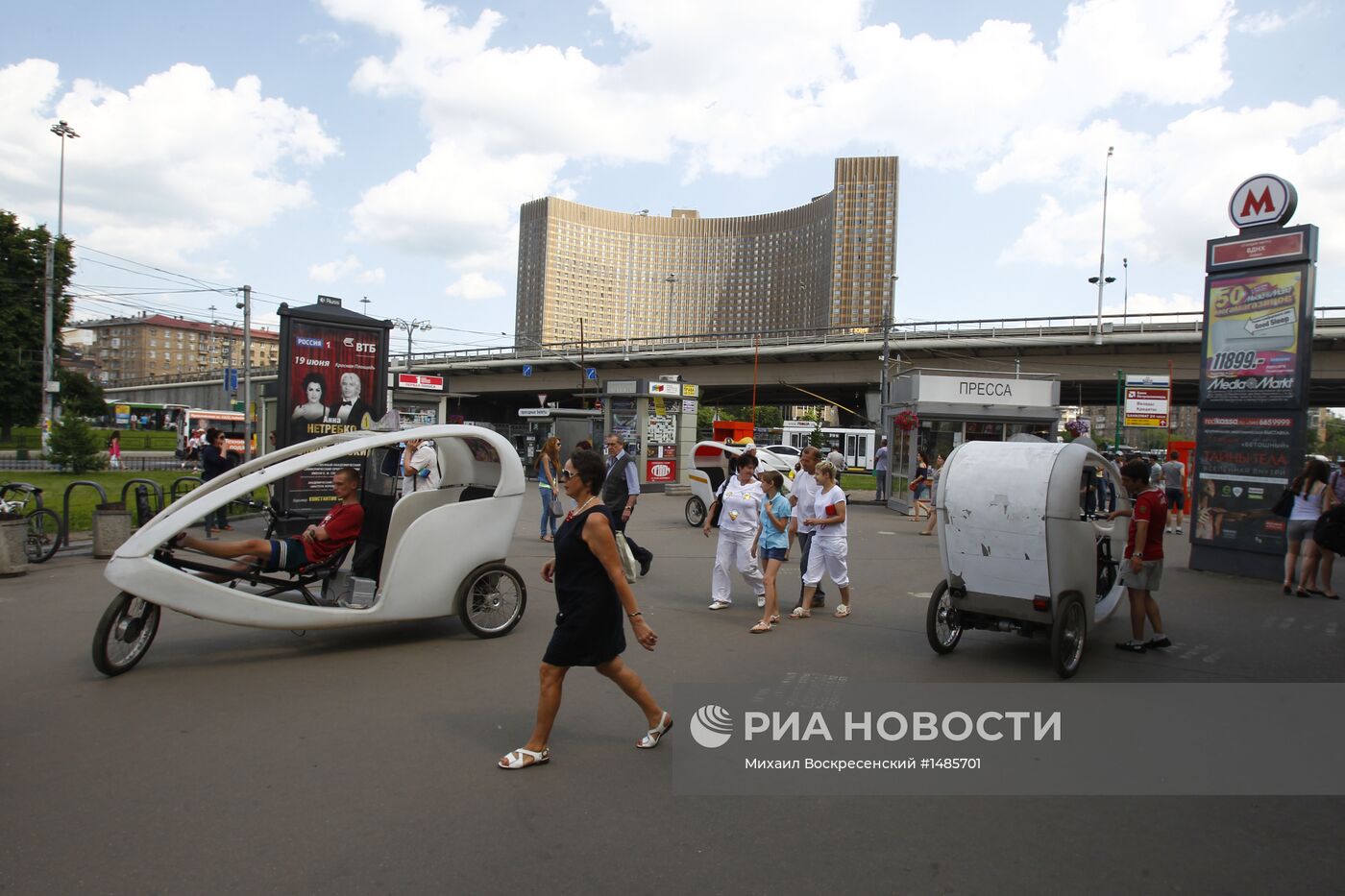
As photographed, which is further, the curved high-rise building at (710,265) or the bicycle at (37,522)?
the curved high-rise building at (710,265)

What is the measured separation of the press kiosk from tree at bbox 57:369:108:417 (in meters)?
38.1

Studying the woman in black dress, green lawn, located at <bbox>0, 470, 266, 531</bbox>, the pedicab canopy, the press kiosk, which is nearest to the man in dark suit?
green lawn, located at <bbox>0, 470, 266, 531</bbox>

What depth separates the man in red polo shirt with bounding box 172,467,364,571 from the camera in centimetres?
648

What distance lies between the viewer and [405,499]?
754 cm

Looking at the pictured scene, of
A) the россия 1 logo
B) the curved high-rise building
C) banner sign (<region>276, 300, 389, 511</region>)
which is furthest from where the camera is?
the curved high-rise building

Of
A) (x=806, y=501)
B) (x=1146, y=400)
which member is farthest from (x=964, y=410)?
(x=806, y=501)

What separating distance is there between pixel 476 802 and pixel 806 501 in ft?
17.3

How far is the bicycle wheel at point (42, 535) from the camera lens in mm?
10570

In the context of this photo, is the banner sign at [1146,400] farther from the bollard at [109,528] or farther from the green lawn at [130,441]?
the green lawn at [130,441]

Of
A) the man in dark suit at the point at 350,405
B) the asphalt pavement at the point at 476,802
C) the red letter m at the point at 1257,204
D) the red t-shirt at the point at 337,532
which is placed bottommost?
the asphalt pavement at the point at 476,802

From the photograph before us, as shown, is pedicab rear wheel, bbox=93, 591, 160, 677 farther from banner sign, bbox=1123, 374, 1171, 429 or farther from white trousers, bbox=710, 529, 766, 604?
banner sign, bbox=1123, 374, 1171, 429

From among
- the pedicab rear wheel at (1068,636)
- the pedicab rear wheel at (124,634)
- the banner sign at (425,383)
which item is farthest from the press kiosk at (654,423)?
the pedicab rear wheel at (124,634)

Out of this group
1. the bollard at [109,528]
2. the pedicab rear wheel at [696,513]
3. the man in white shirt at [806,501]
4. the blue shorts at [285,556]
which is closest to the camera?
the blue shorts at [285,556]

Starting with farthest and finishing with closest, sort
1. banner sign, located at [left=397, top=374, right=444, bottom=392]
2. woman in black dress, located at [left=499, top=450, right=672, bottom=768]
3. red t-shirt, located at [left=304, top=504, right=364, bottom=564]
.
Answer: banner sign, located at [left=397, top=374, right=444, bottom=392]
red t-shirt, located at [left=304, top=504, right=364, bottom=564]
woman in black dress, located at [left=499, top=450, right=672, bottom=768]
